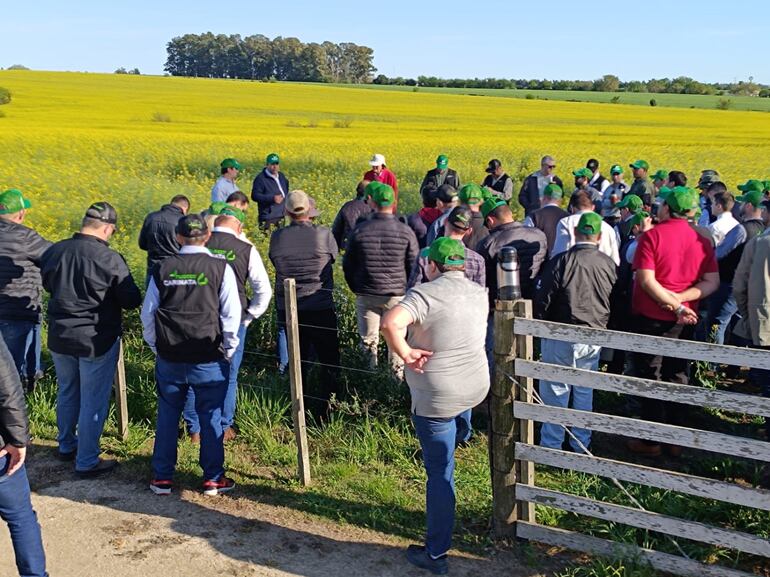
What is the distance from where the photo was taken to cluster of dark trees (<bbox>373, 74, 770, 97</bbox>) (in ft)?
269

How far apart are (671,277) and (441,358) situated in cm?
250

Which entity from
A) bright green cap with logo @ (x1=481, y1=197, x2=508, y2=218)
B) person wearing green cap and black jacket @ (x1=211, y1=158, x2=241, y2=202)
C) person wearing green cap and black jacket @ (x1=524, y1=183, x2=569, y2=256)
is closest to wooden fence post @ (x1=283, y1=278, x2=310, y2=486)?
bright green cap with logo @ (x1=481, y1=197, x2=508, y2=218)

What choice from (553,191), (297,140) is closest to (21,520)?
(553,191)

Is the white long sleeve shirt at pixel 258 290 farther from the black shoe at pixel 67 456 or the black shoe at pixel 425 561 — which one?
the black shoe at pixel 425 561

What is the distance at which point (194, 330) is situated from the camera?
17.0 feet

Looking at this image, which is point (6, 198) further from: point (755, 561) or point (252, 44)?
point (252, 44)

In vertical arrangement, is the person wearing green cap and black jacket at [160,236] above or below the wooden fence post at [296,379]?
above

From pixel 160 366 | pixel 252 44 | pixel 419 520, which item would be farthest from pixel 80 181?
pixel 252 44

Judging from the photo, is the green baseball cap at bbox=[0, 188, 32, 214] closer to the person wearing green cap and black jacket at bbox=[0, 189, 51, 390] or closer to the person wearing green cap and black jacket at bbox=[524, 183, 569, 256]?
the person wearing green cap and black jacket at bbox=[0, 189, 51, 390]

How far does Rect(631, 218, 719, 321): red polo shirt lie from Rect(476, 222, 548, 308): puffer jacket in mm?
1292

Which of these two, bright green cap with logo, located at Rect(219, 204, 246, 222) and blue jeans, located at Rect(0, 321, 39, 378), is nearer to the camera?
bright green cap with logo, located at Rect(219, 204, 246, 222)

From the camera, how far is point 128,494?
554 centimetres

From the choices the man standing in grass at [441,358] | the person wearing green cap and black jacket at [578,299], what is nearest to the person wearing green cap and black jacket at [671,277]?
the person wearing green cap and black jacket at [578,299]

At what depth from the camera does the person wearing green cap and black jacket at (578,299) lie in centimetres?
576
